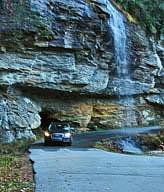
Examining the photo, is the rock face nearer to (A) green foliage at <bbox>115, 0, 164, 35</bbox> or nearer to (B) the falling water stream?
(B) the falling water stream

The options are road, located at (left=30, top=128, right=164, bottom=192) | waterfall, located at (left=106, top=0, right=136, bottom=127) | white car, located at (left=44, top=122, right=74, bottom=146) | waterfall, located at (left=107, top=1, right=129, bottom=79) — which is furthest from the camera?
waterfall, located at (left=106, top=0, right=136, bottom=127)

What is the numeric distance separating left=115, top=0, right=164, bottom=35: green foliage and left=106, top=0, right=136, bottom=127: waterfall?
349 centimetres

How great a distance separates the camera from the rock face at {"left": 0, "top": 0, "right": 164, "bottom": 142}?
30125 millimetres

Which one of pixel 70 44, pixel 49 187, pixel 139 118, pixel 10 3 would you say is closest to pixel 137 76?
pixel 139 118

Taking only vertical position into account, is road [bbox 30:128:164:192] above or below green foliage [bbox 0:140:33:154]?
below

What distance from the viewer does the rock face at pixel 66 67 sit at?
98.8ft

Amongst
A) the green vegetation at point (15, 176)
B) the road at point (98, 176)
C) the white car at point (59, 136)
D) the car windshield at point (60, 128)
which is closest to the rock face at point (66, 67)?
the white car at point (59, 136)

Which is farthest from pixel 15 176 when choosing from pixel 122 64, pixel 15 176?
pixel 122 64

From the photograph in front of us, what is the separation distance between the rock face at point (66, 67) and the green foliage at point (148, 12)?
1.48 m

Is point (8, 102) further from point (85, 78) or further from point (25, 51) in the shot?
point (85, 78)

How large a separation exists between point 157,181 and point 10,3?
21.6 m

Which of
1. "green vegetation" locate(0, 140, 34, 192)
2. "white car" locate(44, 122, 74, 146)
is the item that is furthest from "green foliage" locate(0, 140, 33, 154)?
"green vegetation" locate(0, 140, 34, 192)

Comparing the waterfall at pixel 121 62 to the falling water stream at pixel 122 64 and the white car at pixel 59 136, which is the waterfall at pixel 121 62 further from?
the white car at pixel 59 136

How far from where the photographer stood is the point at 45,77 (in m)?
32.9
